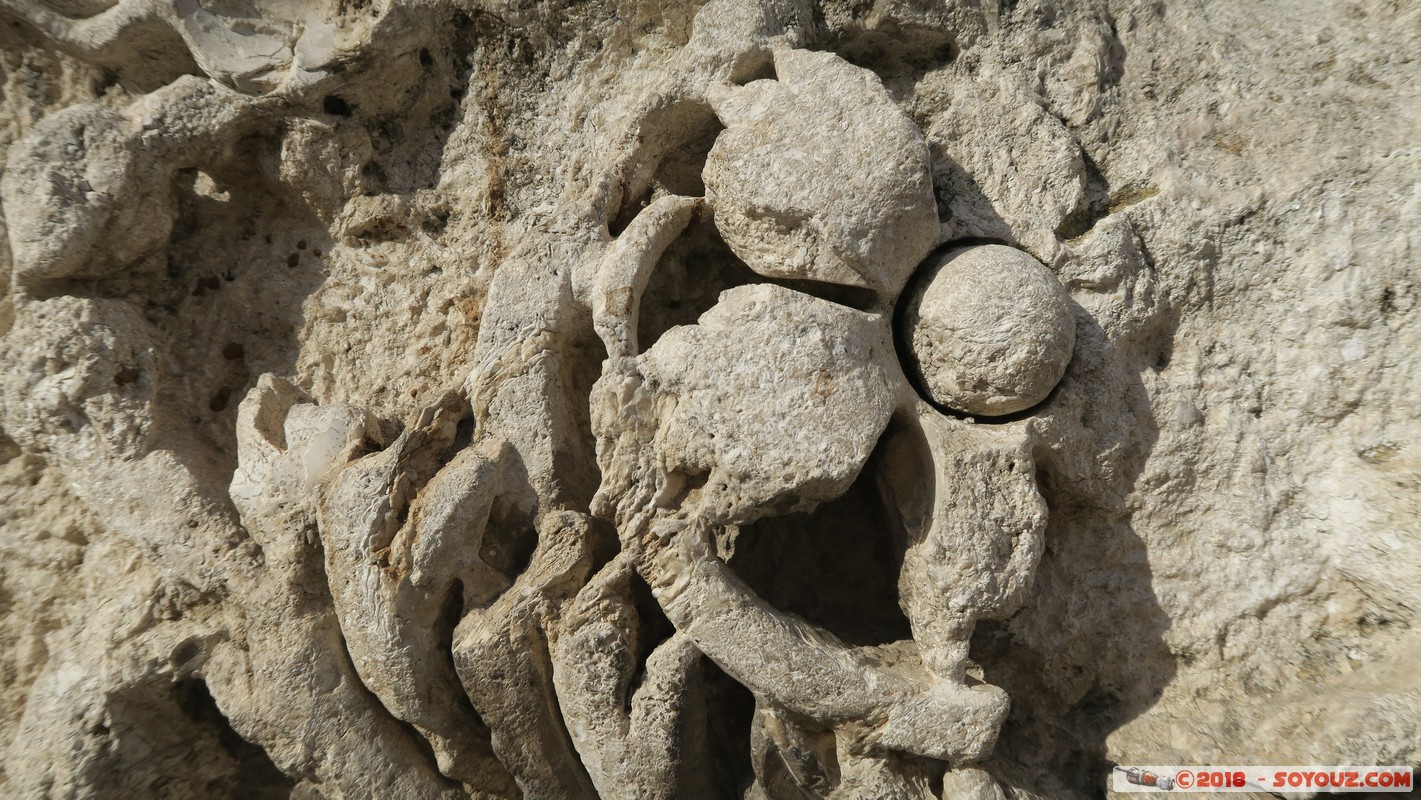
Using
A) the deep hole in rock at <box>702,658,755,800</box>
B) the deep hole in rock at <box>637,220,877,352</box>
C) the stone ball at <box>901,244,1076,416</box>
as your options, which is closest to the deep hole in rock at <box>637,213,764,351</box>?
the deep hole in rock at <box>637,220,877,352</box>

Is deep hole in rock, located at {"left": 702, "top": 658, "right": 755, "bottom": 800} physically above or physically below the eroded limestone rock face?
below

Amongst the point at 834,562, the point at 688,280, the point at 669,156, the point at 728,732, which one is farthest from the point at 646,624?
the point at 669,156

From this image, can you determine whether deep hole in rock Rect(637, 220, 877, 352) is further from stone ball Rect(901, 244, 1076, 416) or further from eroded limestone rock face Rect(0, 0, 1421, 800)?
stone ball Rect(901, 244, 1076, 416)

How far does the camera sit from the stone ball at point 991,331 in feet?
4.30

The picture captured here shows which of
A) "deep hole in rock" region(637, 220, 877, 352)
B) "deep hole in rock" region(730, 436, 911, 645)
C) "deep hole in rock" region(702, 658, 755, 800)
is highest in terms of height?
"deep hole in rock" region(637, 220, 877, 352)

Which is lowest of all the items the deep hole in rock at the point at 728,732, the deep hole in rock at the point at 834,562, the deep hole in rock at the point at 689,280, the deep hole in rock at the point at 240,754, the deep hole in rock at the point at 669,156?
the deep hole in rock at the point at 728,732

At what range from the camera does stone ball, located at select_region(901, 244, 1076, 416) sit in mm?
1310

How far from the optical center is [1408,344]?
138 cm

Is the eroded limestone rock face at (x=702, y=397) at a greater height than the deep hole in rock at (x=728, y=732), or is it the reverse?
the eroded limestone rock face at (x=702, y=397)

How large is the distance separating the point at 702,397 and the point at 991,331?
467mm

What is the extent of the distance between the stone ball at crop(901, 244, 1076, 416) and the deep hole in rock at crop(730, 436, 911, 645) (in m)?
0.24

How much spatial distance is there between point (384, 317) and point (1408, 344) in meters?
1.86

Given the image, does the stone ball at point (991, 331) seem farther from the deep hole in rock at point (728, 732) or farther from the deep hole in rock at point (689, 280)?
the deep hole in rock at point (728, 732)

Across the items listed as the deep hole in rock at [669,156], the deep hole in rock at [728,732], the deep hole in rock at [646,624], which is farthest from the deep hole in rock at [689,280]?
the deep hole in rock at [728,732]
